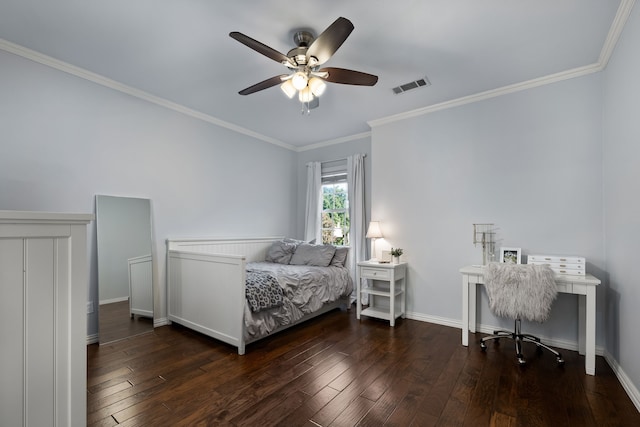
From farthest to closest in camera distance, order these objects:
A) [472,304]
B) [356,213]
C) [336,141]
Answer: [336,141]
[356,213]
[472,304]

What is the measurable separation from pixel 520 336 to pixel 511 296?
20.5 inches

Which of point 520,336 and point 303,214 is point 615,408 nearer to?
point 520,336

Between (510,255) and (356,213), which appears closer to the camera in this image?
(510,255)

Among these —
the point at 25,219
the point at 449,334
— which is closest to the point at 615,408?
the point at 449,334

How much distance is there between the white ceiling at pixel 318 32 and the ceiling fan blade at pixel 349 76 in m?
0.33

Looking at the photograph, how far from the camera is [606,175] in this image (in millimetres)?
2549

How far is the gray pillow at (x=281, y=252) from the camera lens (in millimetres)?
4268

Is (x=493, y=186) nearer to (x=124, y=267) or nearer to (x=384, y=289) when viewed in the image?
(x=384, y=289)

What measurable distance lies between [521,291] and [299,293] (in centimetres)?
205

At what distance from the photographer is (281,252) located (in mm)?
4324

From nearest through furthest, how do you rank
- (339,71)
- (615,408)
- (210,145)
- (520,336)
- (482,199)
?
1. (615,408)
2. (339,71)
3. (520,336)
4. (482,199)
5. (210,145)

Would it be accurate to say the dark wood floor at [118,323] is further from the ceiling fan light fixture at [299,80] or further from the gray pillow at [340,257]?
the ceiling fan light fixture at [299,80]

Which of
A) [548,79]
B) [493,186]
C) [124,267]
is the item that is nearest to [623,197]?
[493,186]

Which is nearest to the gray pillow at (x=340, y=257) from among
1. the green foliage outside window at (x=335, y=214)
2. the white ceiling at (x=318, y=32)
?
the green foliage outside window at (x=335, y=214)
